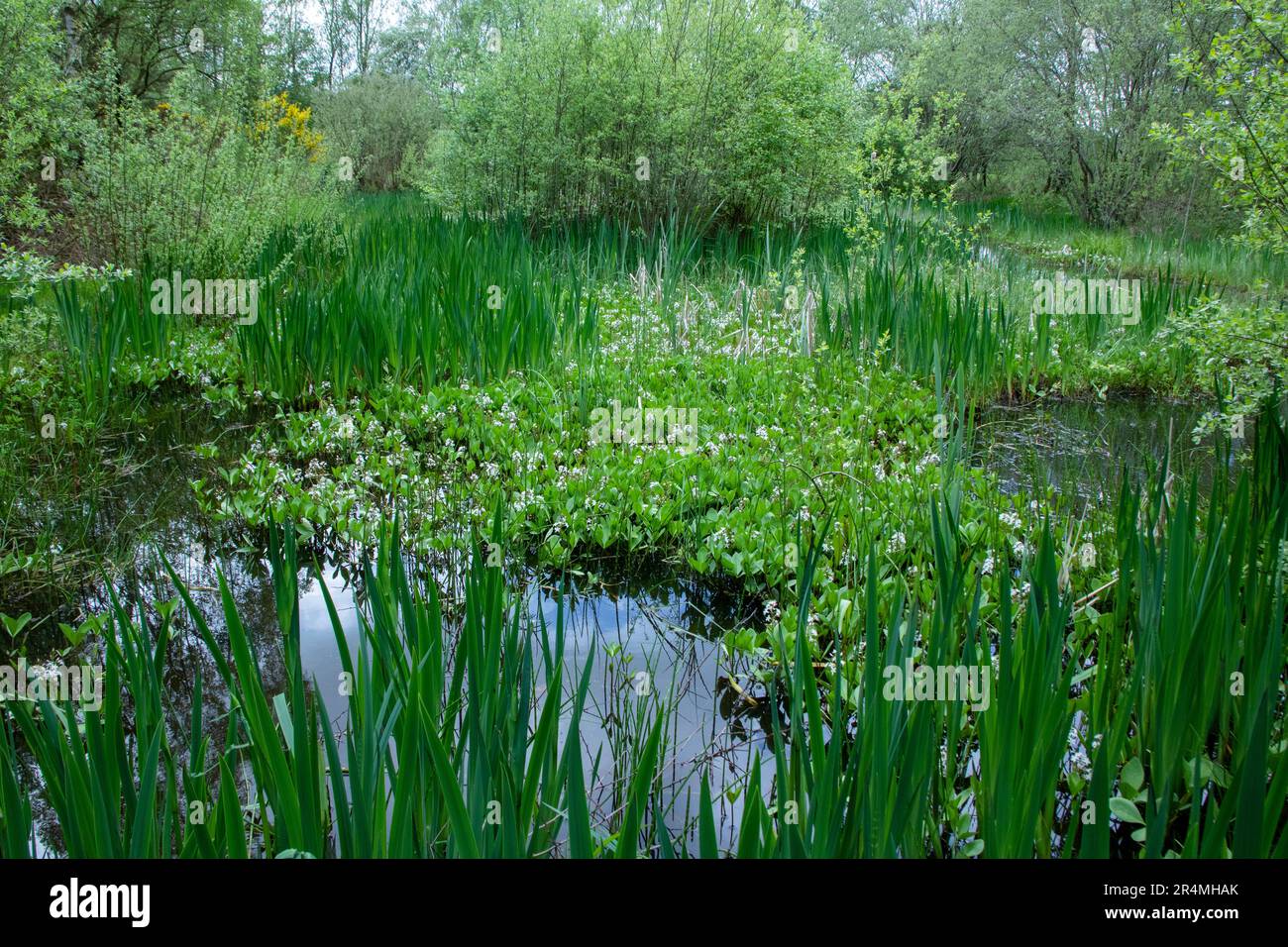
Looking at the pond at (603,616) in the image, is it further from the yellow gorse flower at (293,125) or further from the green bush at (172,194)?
the yellow gorse flower at (293,125)

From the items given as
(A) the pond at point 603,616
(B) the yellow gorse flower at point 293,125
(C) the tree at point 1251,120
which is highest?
(B) the yellow gorse flower at point 293,125

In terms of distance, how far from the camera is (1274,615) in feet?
5.61

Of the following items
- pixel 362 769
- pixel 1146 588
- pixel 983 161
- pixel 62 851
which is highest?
pixel 983 161

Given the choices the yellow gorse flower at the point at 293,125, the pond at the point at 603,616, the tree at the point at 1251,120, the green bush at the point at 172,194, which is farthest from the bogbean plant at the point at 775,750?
the yellow gorse flower at the point at 293,125

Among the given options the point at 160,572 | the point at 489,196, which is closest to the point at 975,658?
the point at 160,572

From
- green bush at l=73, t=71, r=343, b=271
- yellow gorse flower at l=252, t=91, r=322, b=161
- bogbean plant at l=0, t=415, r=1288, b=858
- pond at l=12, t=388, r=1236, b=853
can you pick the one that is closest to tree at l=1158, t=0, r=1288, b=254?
pond at l=12, t=388, r=1236, b=853

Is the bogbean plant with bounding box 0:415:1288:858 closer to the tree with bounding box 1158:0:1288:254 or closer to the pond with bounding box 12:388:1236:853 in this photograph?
the pond with bounding box 12:388:1236:853

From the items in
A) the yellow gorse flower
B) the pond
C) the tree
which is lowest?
the pond

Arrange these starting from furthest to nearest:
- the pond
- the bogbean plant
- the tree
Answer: the tree < the pond < the bogbean plant

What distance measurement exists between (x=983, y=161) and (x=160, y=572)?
71.5 feet

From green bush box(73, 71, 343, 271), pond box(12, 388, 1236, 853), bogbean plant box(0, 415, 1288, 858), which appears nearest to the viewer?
bogbean plant box(0, 415, 1288, 858)

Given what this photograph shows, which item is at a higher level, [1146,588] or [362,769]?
[1146,588]

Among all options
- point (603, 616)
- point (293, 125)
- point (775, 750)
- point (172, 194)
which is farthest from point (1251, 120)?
point (293, 125)
